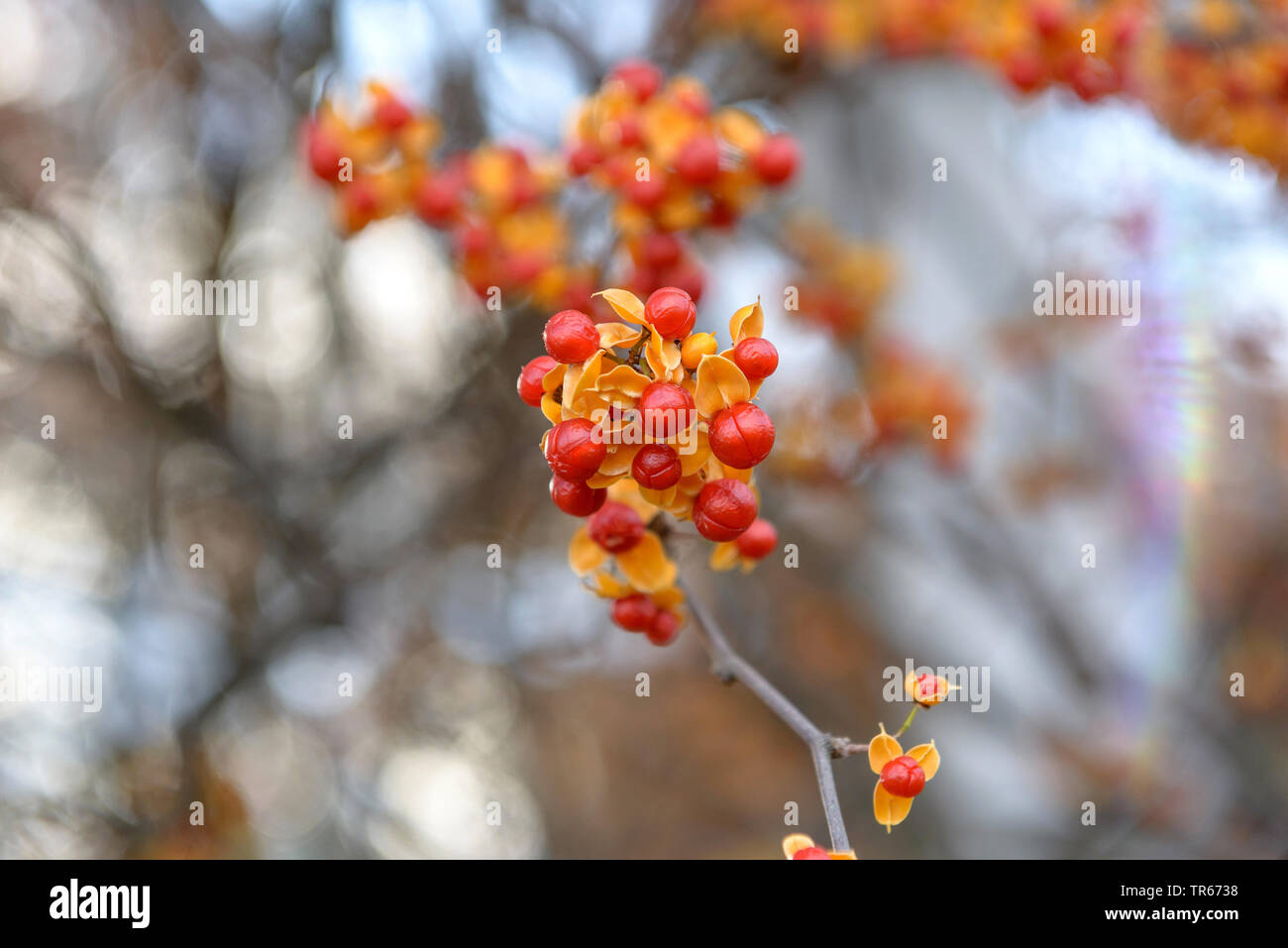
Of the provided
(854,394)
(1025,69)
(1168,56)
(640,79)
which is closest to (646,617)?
(640,79)

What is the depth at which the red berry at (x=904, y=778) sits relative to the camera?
107cm

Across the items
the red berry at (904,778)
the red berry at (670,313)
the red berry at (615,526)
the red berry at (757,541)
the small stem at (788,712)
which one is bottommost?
the red berry at (904,778)

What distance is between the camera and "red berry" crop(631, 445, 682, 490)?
3.09 feet

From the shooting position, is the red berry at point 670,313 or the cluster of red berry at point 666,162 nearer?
the red berry at point 670,313

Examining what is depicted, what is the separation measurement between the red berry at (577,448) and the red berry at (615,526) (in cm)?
22

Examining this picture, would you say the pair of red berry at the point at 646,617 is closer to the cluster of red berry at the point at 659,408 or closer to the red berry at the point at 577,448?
the cluster of red berry at the point at 659,408

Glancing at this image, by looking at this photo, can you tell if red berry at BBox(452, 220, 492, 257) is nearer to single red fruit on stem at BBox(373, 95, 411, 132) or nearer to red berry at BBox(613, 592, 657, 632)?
single red fruit on stem at BBox(373, 95, 411, 132)

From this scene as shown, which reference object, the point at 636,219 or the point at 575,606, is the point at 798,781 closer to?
the point at 575,606

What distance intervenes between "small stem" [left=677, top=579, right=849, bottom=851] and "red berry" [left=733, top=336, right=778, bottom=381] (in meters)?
0.34

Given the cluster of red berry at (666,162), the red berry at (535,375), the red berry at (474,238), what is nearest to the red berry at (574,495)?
the red berry at (535,375)

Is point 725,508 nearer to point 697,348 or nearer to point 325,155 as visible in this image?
point 697,348

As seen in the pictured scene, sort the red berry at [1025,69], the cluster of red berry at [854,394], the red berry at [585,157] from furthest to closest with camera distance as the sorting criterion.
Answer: the cluster of red berry at [854,394]
the red berry at [1025,69]
the red berry at [585,157]

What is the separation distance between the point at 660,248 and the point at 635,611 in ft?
3.25

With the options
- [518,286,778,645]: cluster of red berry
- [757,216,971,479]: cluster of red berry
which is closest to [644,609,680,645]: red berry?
[518,286,778,645]: cluster of red berry
